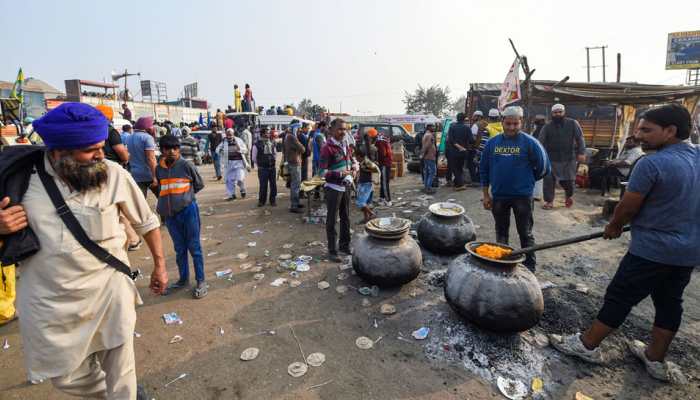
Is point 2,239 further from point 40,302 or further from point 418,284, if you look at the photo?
point 418,284

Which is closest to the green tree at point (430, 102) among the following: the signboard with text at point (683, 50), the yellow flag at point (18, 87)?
the signboard with text at point (683, 50)

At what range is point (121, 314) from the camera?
6.47ft

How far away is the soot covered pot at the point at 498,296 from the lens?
2920 millimetres

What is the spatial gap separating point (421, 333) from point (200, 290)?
8.52 feet

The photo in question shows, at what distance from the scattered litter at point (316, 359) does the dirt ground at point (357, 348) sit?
5 centimetres

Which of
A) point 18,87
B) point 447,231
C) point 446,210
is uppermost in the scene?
point 18,87

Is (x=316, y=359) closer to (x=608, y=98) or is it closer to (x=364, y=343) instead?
(x=364, y=343)

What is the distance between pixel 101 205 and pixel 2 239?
16.2 inches

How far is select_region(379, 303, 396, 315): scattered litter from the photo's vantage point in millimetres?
3660

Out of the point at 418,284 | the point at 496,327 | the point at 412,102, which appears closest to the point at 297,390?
the point at 496,327

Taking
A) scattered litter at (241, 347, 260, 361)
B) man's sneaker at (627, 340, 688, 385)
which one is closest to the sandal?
scattered litter at (241, 347, 260, 361)

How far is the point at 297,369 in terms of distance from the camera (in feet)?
9.40

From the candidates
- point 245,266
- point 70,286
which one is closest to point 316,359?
point 70,286

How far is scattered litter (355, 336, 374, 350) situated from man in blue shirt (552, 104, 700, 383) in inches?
75.8
